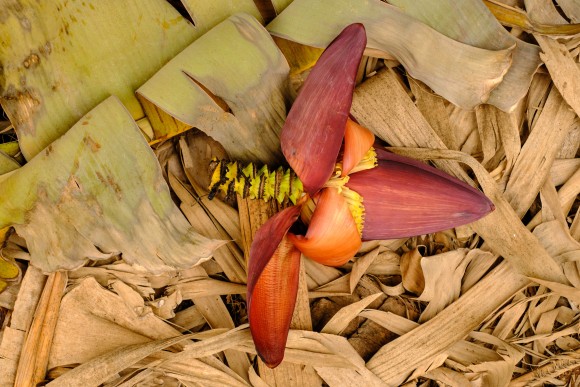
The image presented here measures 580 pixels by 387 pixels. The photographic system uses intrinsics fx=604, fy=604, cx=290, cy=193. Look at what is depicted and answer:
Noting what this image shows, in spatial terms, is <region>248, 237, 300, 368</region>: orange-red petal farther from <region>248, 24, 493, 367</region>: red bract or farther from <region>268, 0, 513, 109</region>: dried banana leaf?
<region>268, 0, 513, 109</region>: dried banana leaf

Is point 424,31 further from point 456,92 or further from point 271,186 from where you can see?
point 271,186

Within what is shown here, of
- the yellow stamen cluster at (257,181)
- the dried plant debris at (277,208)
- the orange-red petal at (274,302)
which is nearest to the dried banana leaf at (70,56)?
the dried plant debris at (277,208)

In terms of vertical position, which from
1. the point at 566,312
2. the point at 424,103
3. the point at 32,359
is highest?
the point at 424,103

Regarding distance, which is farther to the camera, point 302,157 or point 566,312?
point 566,312

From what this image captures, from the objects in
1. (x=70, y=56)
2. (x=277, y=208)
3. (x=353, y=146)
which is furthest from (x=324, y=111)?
(x=70, y=56)

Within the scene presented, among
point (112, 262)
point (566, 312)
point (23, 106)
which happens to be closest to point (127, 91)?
point (23, 106)

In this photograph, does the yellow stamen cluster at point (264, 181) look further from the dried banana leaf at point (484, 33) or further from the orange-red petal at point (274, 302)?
the dried banana leaf at point (484, 33)
